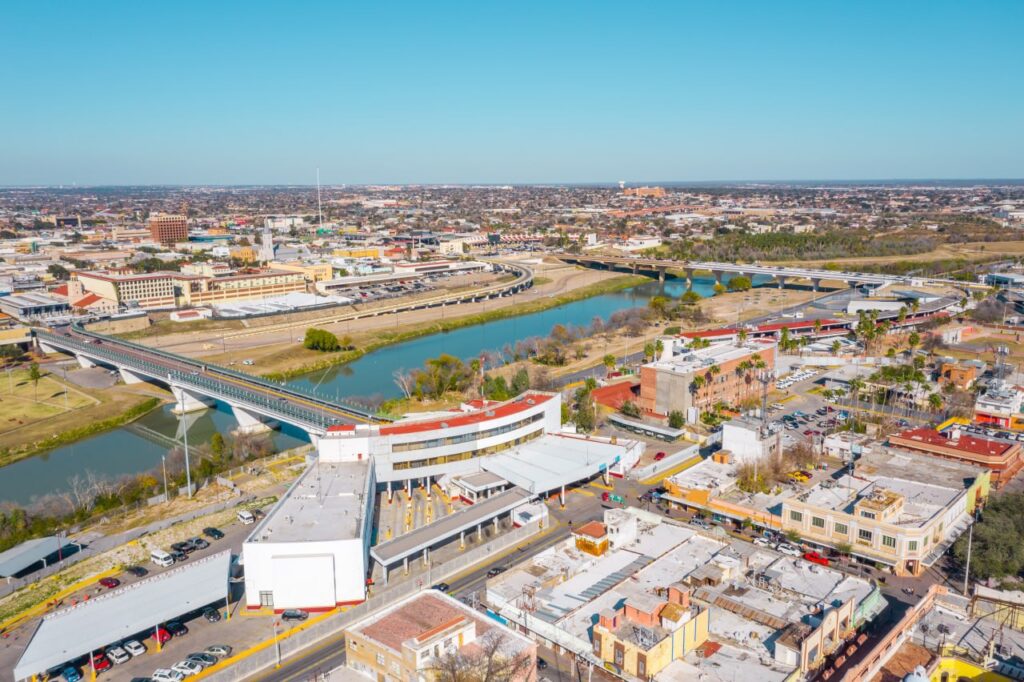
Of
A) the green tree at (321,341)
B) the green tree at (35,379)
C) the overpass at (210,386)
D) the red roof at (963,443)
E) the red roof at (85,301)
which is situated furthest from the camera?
the red roof at (85,301)

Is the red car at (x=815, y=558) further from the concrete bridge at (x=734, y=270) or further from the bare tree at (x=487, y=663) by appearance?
the concrete bridge at (x=734, y=270)

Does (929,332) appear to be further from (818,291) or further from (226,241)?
(226,241)

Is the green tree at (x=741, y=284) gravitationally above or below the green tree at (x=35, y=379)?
above

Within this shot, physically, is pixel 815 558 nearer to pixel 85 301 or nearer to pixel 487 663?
pixel 487 663

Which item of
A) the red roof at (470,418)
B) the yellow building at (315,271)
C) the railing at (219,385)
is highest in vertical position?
the yellow building at (315,271)

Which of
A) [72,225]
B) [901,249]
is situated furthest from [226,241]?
[901,249]

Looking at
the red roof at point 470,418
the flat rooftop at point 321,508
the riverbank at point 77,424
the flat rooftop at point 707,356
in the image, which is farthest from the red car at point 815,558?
the riverbank at point 77,424
